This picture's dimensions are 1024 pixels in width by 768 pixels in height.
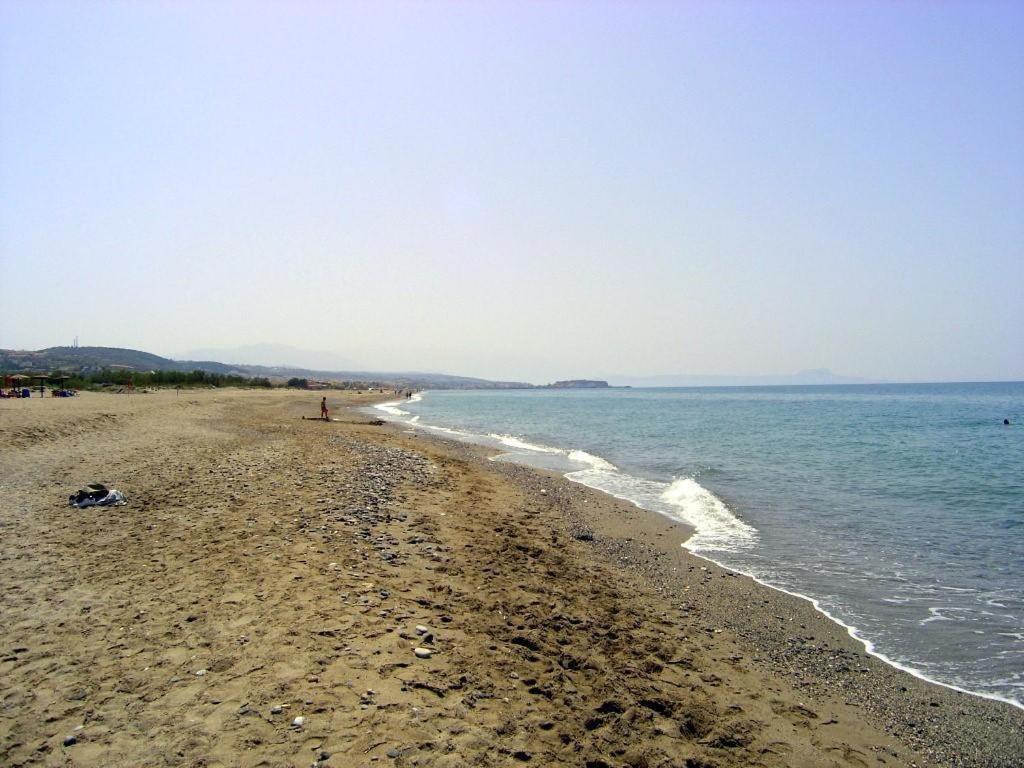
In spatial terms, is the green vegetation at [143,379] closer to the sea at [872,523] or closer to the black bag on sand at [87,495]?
the sea at [872,523]

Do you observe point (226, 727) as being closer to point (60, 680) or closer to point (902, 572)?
point (60, 680)

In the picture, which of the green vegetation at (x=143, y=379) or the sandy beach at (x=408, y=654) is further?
the green vegetation at (x=143, y=379)

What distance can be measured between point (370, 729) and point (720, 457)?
24365 millimetres

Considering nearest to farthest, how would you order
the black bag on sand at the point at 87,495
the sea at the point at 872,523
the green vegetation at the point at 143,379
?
the sea at the point at 872,523 < the black bag on sand at the point at 87,495 < the green vegetation at the point at 143,379

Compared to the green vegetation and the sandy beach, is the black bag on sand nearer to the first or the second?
the sandy beach

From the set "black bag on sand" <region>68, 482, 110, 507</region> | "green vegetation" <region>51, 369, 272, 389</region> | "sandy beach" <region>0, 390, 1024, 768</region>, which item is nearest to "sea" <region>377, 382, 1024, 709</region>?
"sandy beach" <region>0, 390, 1024, 768</region>

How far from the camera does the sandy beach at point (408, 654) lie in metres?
4.34

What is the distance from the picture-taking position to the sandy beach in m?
4.34

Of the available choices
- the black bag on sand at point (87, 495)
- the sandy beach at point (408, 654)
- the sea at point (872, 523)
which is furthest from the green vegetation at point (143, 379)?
the sandy beach at point (408, 654)

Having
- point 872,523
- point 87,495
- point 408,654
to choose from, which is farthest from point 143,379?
point 872,523

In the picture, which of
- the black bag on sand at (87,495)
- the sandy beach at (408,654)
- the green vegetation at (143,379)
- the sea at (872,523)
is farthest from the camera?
the green vegetation at (143,379)

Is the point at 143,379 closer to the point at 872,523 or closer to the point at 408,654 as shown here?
the point at 408,654

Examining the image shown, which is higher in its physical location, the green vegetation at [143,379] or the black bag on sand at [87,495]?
the green vegetation at [143,379]

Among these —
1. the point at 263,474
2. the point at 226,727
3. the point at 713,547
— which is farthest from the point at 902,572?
the point at 263,474
